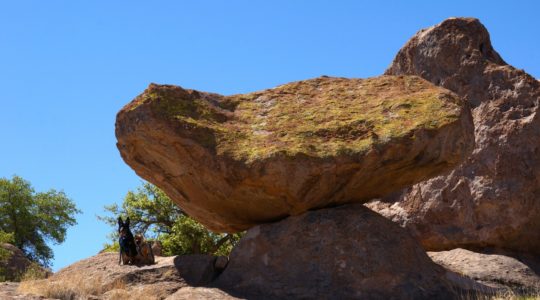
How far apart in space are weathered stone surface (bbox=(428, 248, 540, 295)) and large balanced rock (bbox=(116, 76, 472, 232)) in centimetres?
277

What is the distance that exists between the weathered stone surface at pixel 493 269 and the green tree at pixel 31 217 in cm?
2458

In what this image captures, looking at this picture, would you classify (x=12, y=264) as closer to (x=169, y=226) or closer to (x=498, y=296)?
(x=169, y=226)

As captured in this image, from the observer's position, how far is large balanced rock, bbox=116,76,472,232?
13852 millimetres

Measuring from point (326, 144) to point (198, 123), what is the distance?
2.68 metres

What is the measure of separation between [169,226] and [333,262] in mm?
17788

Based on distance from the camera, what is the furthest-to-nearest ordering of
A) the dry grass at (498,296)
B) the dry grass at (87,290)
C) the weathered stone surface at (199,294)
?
1. the dry grass at (87,290)
2. the weathered stone surface at (199,294)
3. the dry grass at (498,296)

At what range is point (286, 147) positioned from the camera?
45.7 feet

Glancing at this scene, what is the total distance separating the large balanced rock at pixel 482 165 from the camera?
1742cm

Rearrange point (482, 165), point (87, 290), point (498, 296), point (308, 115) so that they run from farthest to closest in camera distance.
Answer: point (482, 165) → point (308, 115) → point (87, 290) → point (498, 296)

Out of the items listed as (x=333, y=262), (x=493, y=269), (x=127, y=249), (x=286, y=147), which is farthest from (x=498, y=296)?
(x=127, y=249)

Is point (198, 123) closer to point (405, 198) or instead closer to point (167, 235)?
point (405, 198)

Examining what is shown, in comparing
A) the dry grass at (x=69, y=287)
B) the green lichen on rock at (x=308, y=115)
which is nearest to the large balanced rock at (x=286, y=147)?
the green lichen on rock at (x=308, y=115)

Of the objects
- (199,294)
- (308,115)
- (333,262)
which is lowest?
(199,294)

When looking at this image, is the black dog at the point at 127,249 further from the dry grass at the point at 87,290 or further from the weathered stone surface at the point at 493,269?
the weathered stone surface at the point at 493,269
